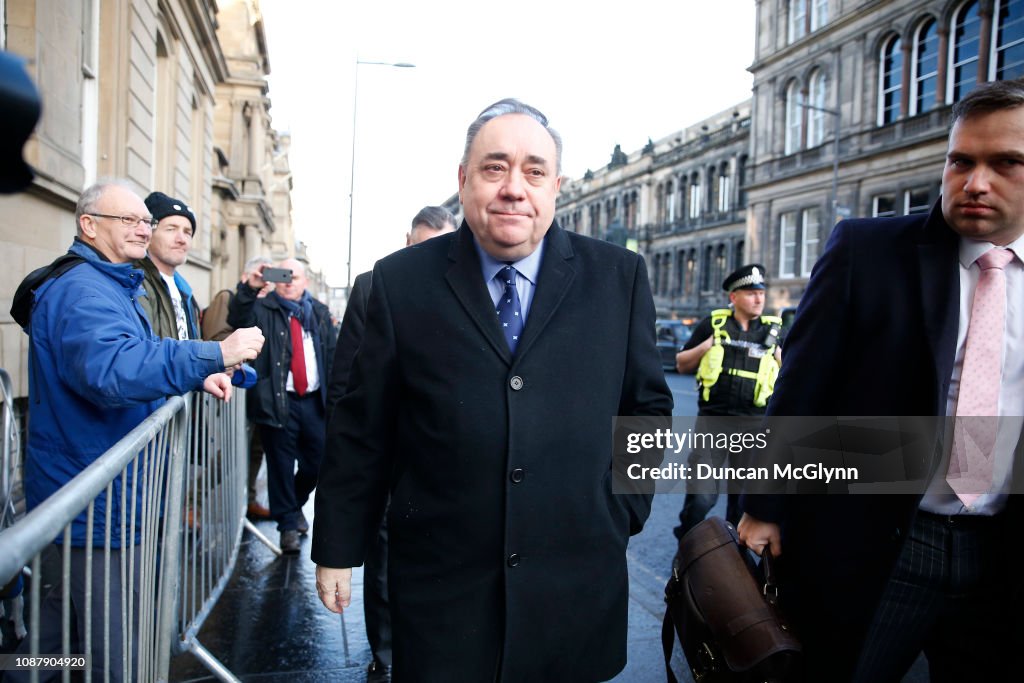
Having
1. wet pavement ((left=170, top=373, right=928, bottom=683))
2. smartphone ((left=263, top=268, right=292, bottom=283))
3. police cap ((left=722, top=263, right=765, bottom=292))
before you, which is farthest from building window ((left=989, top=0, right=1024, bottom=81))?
smartphone ((left=263, top=268, right=292, bottom=283))

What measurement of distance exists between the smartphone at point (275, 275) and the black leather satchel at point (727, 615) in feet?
12.5

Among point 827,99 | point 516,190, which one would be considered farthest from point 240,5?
point 516,190

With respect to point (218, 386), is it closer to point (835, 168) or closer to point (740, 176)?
point (835, 168)

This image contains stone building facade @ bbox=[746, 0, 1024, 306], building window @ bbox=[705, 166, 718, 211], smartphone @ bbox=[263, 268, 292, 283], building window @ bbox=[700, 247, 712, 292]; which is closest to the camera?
smartphone @ bbox=[263, 268, 292, 283]

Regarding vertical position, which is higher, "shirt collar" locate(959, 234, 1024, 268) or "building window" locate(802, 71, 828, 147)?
"building window" locate(802, 71, 828, 147)

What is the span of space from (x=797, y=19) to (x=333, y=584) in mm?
39898

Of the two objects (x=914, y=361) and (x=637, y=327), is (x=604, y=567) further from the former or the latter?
(x=914, y=361)

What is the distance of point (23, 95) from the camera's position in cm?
68

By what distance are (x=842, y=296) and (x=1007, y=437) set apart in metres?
0.60

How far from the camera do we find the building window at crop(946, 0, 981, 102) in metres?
25.2

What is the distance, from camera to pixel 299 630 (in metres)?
3.86

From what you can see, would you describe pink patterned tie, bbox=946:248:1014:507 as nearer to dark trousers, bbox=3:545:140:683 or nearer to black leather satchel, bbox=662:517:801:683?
black leather satchel, bbox=662:517:801:683

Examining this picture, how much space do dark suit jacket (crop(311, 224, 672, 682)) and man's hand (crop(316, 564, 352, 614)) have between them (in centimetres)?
6

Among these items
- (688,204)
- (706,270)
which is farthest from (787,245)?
(688,204)
